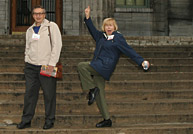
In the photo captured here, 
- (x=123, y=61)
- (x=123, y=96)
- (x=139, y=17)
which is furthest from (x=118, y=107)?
(x=139, y=17)

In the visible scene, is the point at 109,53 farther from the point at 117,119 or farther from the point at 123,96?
the point at 123,96

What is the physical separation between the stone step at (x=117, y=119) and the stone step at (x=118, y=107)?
23 cm

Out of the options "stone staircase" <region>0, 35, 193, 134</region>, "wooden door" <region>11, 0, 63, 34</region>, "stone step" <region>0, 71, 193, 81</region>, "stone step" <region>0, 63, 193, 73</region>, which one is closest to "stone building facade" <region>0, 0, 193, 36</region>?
"wooden door" <region>11, 0, 63, 34</region>

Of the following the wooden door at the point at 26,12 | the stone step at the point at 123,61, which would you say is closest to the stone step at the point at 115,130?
the stone step at the point at 123,61

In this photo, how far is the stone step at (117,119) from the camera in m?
4.65

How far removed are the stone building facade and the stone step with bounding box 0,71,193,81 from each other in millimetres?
5590

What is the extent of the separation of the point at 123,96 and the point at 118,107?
51 centimetres

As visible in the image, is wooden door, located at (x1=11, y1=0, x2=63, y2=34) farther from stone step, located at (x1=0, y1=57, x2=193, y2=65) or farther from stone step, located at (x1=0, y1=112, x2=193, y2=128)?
stone step, located at (x1=0, y1=112, x2=193, y2=128)

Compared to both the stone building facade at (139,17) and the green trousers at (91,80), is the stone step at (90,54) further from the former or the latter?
the stone building facade at (139,17)

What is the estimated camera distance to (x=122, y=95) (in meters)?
5.60

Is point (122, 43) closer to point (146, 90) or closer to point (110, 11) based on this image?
point (146, 90)

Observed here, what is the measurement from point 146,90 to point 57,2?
7.52m

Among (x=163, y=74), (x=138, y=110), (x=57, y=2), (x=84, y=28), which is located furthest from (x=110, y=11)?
(x=138, y=110)

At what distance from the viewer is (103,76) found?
13.4 feet
